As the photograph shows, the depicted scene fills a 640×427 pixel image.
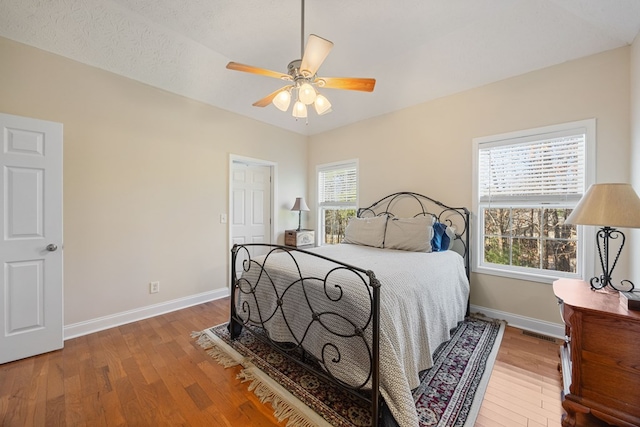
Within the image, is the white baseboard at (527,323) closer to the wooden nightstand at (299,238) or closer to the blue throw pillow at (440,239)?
the blue throw pillow at (440,239)

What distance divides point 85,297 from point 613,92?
17.5 feet

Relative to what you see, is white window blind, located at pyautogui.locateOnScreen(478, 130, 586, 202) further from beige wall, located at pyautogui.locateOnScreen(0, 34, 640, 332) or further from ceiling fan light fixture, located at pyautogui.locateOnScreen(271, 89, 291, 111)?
ceiling fan light fixture, located at pyautogui.locateOnScreen(271, 89, 291, 111)

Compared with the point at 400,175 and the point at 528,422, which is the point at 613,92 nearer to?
the point at 400,175

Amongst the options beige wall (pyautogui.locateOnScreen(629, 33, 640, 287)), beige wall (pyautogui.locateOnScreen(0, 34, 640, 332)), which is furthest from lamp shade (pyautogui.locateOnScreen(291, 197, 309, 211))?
beige wall (pyautogui.locateOnScreen(629, 33, 640, 287))

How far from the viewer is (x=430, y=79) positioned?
3.03m

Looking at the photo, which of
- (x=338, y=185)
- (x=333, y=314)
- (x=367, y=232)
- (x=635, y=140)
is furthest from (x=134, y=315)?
(x=635, y=140)

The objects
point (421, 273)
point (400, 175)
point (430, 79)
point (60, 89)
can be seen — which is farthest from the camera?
point (400, 175)

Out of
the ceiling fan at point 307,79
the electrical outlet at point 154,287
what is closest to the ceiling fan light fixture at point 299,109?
the ceiling fan at point 307,79

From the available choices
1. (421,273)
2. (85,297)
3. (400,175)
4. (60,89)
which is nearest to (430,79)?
(400,175)

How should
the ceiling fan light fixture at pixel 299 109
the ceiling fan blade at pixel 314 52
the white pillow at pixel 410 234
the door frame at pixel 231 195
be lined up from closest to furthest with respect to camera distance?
the ceiling fan blade at pixel 314 52 < the ceiling fan light fixture at pixel 299 109 < the white pillow at pixel 410 234 < the door frame at pixel 231 195

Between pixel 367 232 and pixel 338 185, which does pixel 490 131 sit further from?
pixel 338 185

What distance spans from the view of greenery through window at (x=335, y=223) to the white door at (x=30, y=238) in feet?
11.5

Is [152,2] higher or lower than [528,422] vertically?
higher

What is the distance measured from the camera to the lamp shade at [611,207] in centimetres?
146
